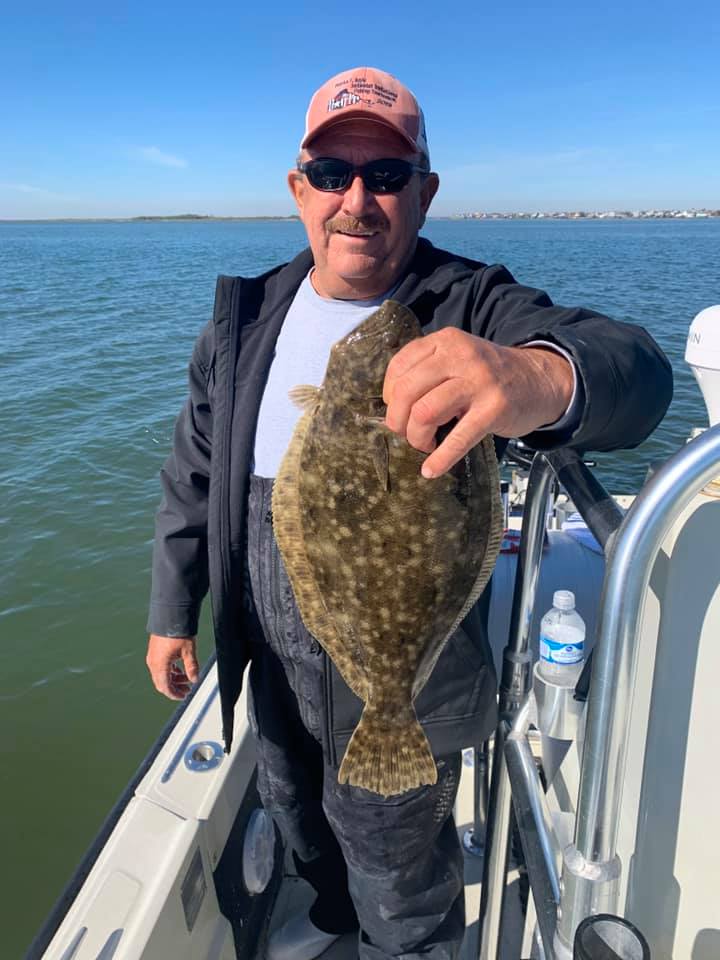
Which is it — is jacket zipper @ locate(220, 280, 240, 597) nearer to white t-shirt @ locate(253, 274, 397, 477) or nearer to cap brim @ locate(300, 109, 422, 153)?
white t-shirt @ locate(253, 274, 397, 477)

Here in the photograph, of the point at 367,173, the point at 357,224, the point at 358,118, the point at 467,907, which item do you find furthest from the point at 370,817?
the point at 358,118

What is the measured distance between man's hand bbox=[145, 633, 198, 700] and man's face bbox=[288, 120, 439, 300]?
167 centimetres

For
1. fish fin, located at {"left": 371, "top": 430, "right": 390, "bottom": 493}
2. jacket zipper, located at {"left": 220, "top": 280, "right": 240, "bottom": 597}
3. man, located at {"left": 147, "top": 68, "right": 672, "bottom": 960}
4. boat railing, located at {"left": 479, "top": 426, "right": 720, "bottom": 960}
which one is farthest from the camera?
jacket zipper, located at {"left": 220, "top": 280, "right": 240, "bottom": 597}

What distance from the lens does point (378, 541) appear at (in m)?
1.67

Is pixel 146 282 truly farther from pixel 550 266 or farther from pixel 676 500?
pixel 676 500

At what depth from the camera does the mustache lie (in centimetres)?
225

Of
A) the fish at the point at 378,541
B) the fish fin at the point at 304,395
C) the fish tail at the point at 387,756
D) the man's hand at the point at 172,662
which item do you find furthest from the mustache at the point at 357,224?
the man's hand at the point at 172,662

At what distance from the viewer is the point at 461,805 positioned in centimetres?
364

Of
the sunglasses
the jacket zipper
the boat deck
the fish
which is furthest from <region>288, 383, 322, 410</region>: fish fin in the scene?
the boat deck

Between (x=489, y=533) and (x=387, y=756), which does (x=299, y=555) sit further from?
(x=387, y=756)

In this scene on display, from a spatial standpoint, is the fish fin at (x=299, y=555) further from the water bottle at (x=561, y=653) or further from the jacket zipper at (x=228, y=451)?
the water bottle at (x=561, y=653)

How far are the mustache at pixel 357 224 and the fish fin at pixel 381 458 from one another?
965 mm

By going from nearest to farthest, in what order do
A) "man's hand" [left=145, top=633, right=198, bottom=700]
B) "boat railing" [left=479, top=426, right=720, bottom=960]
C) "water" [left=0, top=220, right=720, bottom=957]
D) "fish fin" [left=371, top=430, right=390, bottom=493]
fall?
"boat railing" [left=479, top=426, right=720, bottom=960]
"fish fin" [left=371, top=430, right=390, bottom=493]
"man's hand" [left=145, top=633, right=198, bottom=700]
"water" [left=0, top=220, right=720, bottom=957]

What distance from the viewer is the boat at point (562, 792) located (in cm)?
120
